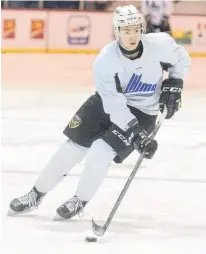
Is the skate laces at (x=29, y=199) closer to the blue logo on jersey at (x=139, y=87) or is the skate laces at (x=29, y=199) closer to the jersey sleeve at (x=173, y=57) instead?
the blue logo on jersey at (x=139, y=87)

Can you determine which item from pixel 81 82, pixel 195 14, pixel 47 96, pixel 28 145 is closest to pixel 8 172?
pixel 28 145

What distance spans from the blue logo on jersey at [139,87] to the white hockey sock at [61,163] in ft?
0.93

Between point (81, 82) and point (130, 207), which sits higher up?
point (130, 207)

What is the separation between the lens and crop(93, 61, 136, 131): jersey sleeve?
249 centimetres

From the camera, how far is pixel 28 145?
13.1 feet

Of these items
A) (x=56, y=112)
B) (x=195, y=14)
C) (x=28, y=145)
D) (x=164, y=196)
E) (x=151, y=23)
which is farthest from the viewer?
(x=195, y=14)

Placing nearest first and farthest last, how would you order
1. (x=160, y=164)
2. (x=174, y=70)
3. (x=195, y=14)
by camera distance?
(x=174, y=70)
(x=160, y=164)
(x=195, y=14)

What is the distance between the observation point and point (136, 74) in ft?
8.31

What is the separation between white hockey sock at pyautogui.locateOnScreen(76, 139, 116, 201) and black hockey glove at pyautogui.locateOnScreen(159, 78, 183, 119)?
0.26 m

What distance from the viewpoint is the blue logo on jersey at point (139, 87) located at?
2.54 metres

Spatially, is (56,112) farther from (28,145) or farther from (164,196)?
(164,196)

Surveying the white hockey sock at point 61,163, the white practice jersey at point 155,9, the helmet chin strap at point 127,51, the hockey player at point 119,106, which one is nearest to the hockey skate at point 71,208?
the hockey player at point 119,106

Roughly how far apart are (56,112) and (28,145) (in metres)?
1.16

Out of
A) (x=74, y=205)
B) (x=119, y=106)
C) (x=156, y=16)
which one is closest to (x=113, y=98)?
(x=119, y=106)
